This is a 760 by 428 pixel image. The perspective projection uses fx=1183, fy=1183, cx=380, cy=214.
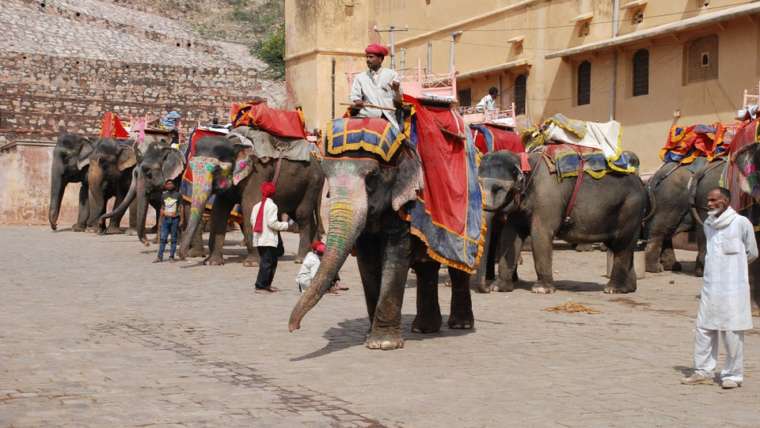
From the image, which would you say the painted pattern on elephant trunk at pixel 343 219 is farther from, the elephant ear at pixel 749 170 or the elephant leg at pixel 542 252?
the elephant leg at pixel 542 252

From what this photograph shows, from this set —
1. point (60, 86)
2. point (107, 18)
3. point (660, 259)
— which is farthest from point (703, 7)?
point (107, 18)

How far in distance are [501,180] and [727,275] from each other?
20.7 feet

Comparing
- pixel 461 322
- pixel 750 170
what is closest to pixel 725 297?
pixel 461 322

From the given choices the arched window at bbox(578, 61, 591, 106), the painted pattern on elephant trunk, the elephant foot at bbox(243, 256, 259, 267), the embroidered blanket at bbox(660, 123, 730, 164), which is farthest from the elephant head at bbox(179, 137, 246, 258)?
the arched window at bbox(578, 61, 591, 106)

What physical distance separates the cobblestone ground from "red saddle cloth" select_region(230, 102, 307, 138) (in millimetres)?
4435

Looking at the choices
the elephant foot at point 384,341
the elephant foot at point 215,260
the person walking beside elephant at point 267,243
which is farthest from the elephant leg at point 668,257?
the elephant foot at point 384,341

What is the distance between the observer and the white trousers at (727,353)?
8.16 m

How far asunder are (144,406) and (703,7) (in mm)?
22374

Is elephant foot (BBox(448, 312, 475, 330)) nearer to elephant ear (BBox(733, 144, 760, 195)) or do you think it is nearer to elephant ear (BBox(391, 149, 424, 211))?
elephant ear (BBox(391, 149, 424, 211))

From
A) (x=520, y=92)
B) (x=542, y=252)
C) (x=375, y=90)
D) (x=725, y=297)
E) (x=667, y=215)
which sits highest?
(x=520, y=92)

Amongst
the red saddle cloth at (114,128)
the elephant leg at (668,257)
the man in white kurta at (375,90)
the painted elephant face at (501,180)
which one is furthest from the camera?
the red saddle cloth at (114,128)

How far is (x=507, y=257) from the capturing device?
50.0ft

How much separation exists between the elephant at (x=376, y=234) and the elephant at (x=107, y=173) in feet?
63.1

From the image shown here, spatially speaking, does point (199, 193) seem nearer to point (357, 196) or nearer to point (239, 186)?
point (239, 186)
